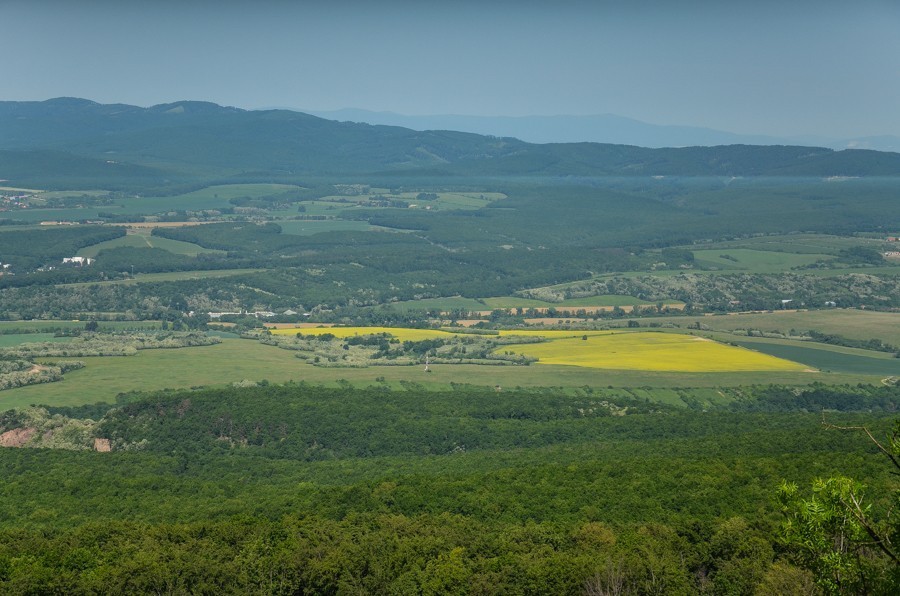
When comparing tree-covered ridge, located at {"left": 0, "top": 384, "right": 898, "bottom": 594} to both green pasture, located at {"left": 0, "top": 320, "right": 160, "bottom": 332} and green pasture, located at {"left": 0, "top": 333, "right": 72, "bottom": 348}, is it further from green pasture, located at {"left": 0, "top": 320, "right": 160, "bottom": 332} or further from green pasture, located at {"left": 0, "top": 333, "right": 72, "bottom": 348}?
green pasture, located at {"left": 0, "top": 320, "right": 160, "bottom": 332}

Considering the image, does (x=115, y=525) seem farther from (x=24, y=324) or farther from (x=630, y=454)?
(x=24, y=324)

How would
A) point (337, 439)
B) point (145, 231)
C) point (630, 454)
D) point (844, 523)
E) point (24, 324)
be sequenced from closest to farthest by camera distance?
point (844, 523) < point (630, 454) < point (337, 439) < point (24, 324) < point (145, 231)

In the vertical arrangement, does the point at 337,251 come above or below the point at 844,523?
below

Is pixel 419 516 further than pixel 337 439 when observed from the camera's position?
No

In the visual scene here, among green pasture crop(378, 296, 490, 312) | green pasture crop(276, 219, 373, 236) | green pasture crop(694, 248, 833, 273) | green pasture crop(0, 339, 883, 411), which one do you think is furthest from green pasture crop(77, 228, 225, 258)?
green pasture crop(0, 339, 883, 411)

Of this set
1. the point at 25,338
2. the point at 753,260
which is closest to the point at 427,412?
the point at 25,338

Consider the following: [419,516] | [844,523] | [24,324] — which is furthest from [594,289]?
[844,523]

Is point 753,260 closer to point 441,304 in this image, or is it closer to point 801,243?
point 801,243

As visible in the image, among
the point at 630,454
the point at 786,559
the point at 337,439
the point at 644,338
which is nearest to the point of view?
the point at 786,559
